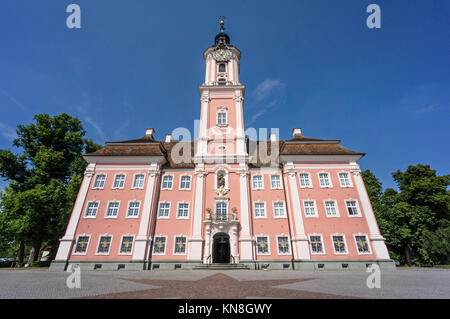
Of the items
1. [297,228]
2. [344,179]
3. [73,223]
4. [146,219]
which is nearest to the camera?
[297,228]

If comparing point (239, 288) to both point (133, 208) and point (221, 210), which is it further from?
point (133, 208)

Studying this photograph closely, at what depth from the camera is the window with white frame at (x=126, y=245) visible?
60.2 ft

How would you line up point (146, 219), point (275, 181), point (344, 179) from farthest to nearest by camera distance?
point (275, 181) < point (344, 179) < point (146, 219)

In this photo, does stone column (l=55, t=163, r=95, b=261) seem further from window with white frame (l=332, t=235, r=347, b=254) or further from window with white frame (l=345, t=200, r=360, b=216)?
window with white frame (l=345, t=200, r=360, b=216)

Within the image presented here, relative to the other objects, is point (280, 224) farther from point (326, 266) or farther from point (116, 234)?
Answer: point (116, 234)

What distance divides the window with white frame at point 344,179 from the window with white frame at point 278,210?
21.8ft

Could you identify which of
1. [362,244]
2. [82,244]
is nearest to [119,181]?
[82,244]

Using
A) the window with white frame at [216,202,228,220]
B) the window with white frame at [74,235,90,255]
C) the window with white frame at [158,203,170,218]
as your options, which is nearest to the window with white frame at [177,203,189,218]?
the window with white frame at [158,203,170,218]

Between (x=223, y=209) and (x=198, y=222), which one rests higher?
(x=223, y=209)

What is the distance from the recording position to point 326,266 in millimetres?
17562

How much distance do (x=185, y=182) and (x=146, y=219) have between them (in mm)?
5201

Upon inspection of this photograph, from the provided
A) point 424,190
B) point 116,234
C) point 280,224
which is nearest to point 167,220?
point 116,234

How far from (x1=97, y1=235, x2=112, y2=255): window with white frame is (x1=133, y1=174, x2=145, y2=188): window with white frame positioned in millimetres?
5273

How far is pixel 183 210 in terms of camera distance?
20.4m
